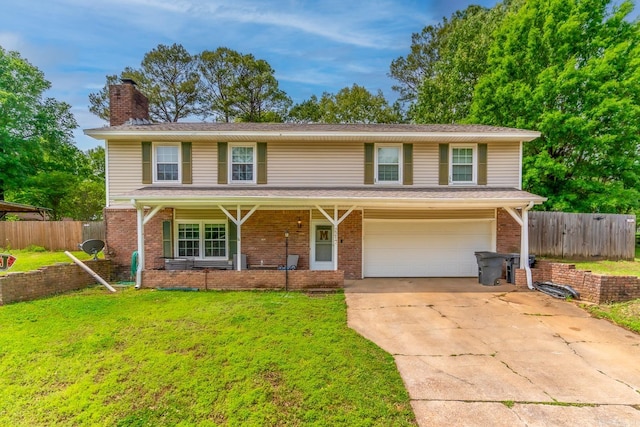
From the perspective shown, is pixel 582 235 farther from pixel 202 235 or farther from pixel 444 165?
pixel 202 235

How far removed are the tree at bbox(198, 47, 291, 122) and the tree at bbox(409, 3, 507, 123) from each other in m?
11.7

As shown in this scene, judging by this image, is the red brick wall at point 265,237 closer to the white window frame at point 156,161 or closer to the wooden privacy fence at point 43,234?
the white window frame at point 156,161

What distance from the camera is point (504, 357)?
478cm

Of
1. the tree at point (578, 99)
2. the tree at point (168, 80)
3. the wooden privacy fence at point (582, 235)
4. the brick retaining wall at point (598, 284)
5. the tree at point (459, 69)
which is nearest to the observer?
the brick retaining wall at point (598, 284)

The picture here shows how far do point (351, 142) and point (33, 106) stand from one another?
2347 centimetres

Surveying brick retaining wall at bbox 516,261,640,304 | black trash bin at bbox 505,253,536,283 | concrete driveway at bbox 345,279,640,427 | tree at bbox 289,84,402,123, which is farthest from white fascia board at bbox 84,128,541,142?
tree at bbox 289,84,402,123

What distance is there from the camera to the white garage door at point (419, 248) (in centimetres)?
1023

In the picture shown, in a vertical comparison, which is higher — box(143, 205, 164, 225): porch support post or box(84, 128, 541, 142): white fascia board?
box(84, 128, 541, 142): white fascia board

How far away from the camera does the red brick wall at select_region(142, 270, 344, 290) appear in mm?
8484

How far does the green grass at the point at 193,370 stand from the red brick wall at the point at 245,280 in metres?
1.90

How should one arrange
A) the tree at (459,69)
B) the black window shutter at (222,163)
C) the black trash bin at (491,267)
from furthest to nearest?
the tree at (459,69)
the black window shutter at (222,163)
the black trash bin at (491,267)

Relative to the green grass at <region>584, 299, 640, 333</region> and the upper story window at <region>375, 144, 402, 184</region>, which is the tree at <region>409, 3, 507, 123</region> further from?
the green grass at <region>584, 299, 640, 333</region>

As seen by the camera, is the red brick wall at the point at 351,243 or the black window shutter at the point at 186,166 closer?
the red brick wall at the point at 351,243

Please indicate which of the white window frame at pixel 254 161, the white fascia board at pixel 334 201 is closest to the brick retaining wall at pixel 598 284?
the white fascia board at pixel 334 201
